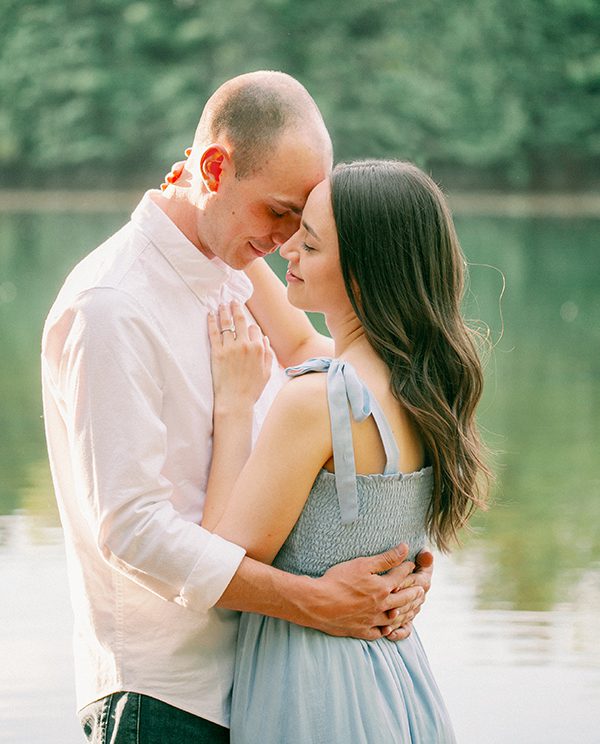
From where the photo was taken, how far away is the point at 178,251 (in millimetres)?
2096

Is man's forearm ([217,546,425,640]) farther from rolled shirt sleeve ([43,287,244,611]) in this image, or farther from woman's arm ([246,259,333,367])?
woman's arm ([246,259,333,367])

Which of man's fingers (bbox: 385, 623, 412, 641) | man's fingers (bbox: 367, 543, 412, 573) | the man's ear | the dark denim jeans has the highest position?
the man's ear

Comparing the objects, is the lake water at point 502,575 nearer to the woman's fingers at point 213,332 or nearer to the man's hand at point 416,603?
the man's hand at point 416,603

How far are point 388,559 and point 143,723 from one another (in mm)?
443

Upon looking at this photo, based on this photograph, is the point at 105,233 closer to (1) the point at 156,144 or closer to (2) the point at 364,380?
(1) the point at 156,144

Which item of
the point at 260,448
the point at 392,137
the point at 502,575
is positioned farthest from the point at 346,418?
the point at 392,137

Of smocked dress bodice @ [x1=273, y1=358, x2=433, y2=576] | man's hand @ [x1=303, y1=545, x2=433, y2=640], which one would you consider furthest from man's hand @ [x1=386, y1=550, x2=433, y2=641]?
smocked dress bodice @ [x1=273, y1=358, x2=433, y2=576]

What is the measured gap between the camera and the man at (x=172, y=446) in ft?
6.18

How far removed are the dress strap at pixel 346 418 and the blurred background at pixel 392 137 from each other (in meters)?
5.47

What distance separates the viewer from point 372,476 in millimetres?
2002

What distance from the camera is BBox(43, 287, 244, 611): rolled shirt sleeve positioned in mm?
1872

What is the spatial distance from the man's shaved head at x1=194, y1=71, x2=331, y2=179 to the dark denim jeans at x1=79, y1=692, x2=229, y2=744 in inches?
32.8

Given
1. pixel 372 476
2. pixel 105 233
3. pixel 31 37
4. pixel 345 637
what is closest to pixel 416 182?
pixel 372 476

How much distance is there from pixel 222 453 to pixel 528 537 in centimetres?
452
